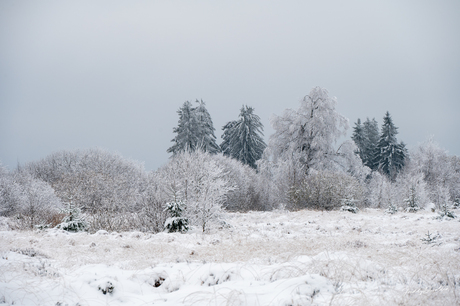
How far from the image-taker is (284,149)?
2570cm

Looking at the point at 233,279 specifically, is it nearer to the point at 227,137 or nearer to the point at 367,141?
the point at 227,137

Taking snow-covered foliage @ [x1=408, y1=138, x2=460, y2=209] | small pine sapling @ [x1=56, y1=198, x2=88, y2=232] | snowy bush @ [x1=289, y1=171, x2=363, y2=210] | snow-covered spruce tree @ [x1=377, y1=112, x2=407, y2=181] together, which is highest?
snow-covered spruce tree @ [x1=377, y1=112, x2=407, y2=181]

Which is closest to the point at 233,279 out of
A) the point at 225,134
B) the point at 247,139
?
the point at 247,139

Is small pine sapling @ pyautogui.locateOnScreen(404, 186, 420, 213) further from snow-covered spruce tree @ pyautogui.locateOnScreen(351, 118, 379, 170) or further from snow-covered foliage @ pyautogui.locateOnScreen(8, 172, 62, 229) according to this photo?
snow-covered spruce tree @ pyautogui.locateOnScreen(351, 118, 379, 170)

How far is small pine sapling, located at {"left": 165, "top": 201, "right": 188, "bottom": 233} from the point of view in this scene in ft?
34.8

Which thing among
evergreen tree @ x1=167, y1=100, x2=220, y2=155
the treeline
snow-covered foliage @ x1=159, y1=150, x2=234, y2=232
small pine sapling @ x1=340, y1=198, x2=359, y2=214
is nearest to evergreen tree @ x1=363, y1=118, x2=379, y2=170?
the treeline

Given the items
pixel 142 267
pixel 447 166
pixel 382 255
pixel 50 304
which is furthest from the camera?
pixel 447 166

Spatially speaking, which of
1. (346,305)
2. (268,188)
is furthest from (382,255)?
(268,188)

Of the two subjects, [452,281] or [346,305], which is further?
[452,281]

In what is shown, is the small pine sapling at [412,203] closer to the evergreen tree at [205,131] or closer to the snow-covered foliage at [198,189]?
the snow-covered foliage at [198,189]

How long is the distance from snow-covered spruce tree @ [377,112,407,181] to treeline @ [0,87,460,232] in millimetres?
1029

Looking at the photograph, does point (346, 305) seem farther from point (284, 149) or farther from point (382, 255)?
point (284, 149)

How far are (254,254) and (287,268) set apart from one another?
1.84 meters

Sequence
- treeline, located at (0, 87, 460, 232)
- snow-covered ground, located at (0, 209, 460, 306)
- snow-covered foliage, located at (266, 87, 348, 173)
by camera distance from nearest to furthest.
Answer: snow-covered ground, located at (0, 209, 460, 306), treeline, located at (0, 87, 460, 232), snow-covered foliage, located at (266, 87, 348, 173)
